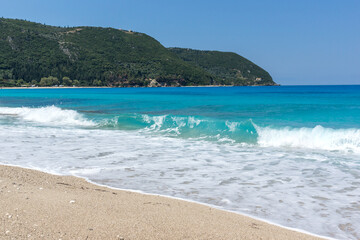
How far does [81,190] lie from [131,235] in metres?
2.35

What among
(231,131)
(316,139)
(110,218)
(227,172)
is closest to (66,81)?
(231,131)

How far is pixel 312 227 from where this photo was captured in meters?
4.44

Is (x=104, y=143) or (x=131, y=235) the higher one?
(x=131, y=235)

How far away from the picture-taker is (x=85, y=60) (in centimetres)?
13438

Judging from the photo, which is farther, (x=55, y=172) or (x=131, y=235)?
(x=55, y=172)

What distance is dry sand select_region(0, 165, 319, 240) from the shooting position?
3619 mm

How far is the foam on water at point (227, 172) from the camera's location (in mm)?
5086

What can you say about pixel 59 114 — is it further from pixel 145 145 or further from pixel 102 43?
pixel 102 43

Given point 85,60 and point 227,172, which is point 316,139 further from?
point 85,60

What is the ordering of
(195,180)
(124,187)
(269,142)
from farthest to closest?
(269,142)
(195,180)
(124,187)

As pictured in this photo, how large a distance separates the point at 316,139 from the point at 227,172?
6362mm

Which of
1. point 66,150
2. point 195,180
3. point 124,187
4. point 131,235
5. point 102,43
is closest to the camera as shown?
point 131,235

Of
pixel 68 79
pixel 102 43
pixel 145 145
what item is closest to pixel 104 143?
pixel 145 145

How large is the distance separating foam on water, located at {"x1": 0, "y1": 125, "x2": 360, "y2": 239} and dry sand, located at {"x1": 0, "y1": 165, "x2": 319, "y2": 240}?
603mm
